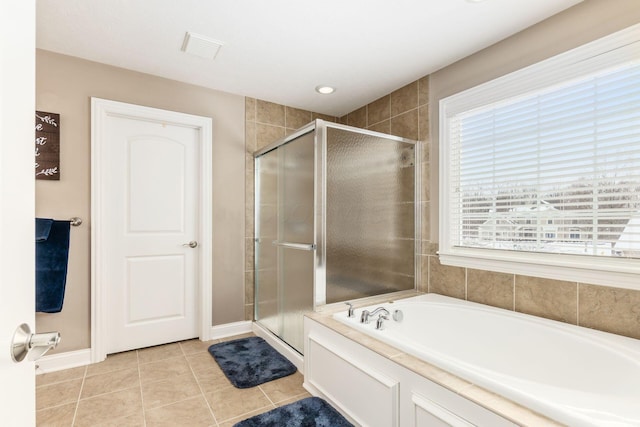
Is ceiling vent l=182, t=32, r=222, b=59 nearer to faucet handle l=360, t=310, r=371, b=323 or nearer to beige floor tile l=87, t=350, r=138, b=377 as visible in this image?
faucet handle l=360, t=310, r=371, b=323

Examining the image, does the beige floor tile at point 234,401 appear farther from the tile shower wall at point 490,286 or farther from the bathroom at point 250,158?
the tile shower wall at point 490,286

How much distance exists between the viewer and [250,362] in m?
2.46

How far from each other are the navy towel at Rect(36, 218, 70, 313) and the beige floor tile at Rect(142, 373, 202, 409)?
85 cm

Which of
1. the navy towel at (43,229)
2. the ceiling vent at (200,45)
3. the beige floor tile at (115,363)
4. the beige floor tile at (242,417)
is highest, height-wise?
the ceiling vent at (200,45)

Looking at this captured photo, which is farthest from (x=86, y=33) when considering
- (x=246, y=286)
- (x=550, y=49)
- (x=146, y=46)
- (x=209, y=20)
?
(x=550, y=49)

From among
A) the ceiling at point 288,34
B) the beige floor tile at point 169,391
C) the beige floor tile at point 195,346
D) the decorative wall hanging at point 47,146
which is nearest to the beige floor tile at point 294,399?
the beige floor tile at point 169,391

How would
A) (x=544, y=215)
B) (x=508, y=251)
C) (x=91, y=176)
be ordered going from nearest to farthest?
(x=544, y=215)
(x=508, y=251)
(x=91, y=176)

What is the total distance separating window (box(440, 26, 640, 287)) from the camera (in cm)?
167

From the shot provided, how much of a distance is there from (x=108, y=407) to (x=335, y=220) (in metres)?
1.79

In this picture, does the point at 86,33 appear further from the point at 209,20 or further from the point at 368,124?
the point at 368,124

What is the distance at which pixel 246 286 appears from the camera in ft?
10.3

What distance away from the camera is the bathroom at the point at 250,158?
1.80 m

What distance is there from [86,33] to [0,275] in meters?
2.30

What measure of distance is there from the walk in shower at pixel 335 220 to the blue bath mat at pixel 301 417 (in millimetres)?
A: 600
